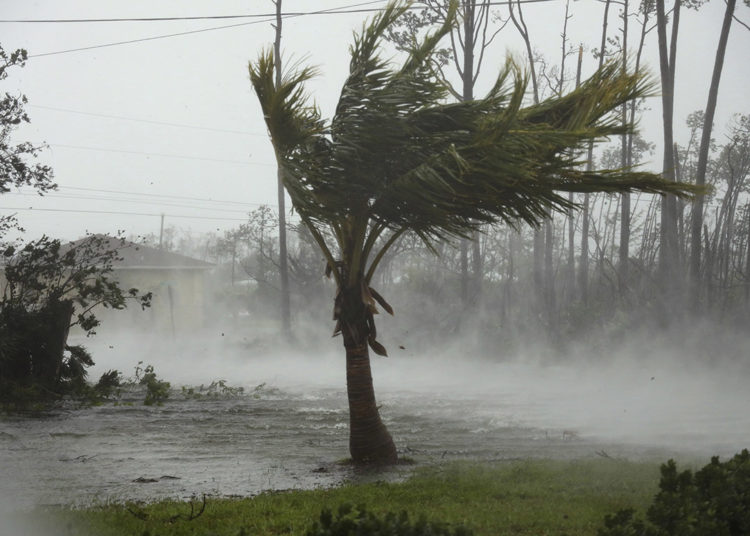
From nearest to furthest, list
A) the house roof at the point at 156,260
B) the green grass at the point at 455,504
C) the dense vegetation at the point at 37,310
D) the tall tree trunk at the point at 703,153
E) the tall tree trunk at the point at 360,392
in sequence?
the green grass at the point at 455,504 → the tall tree trunk at the point at 360,392 → the dense vegetation at the point at 37,310 → the tall tree trunk at the point at 703,153 → the house roof at the point at 156,260

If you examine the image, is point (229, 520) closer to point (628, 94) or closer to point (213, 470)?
point (213, 470)

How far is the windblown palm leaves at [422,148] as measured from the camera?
32.0 ft

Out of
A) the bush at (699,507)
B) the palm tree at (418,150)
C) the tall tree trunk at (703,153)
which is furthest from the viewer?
the tall tree trunk at (703,153)

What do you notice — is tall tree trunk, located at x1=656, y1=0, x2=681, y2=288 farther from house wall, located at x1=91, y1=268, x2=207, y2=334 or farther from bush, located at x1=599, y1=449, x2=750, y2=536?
house wall, located at x1=91, y1=268, x2=207, y2=334

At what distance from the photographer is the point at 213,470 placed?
10758mm

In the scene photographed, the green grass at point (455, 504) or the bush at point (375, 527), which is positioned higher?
the bush at point (375, 527)

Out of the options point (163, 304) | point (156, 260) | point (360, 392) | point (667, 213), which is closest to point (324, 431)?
point (360, 392)

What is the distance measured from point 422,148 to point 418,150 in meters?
0.07

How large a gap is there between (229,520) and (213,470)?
365 centimetres

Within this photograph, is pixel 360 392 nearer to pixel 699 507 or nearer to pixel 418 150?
pixel 418 150

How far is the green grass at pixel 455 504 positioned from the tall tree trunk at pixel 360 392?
42.3 inches

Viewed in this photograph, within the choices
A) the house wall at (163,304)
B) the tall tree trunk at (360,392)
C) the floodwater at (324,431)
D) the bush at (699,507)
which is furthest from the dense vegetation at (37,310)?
the house wall at (163,304)

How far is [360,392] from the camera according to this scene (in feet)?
36.5

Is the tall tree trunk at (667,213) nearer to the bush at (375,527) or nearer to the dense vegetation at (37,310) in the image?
the dense vegetation at (37,310)
